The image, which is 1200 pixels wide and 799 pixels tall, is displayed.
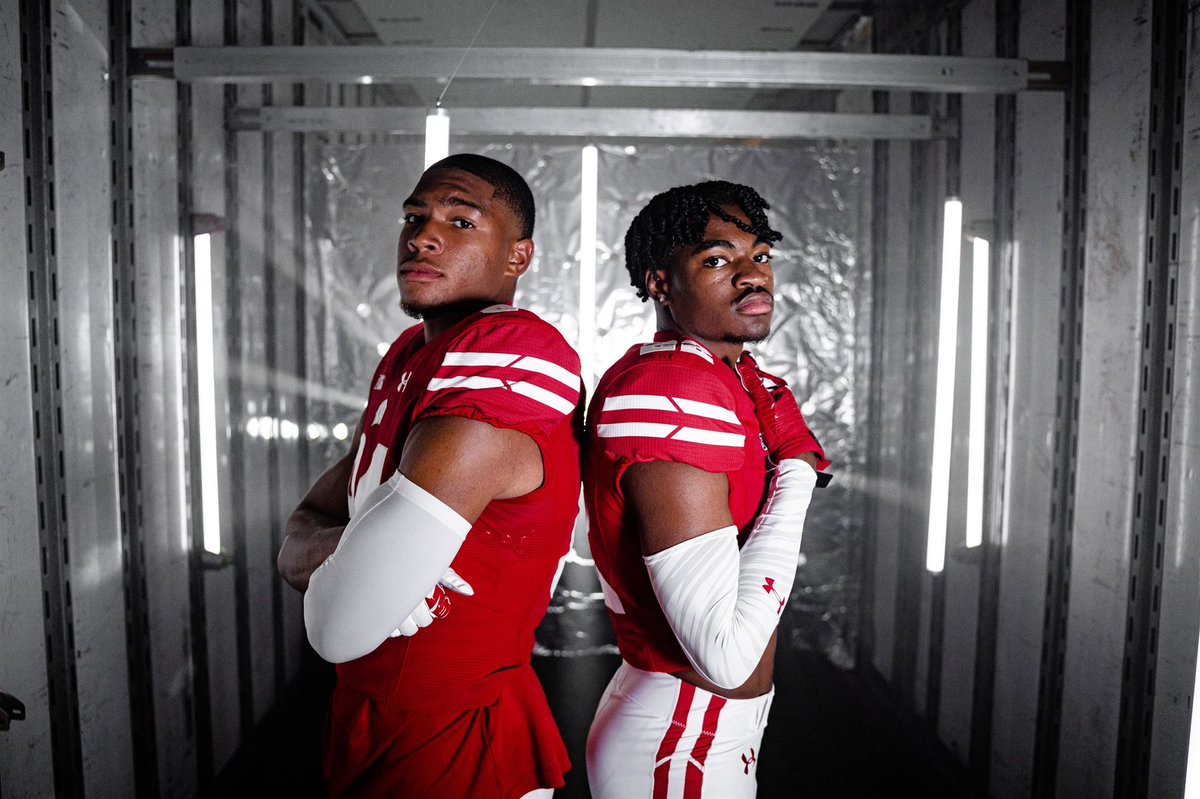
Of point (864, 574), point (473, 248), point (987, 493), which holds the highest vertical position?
point (473, 248)

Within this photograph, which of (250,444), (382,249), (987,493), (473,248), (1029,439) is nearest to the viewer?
(473,248)

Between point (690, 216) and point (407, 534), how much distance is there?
0.82 metres

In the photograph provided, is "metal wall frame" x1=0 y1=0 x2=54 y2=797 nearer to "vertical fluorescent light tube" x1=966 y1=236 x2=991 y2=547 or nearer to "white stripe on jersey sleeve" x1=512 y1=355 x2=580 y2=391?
"white stripe on jersey sleeve" x1=512 y1=355 x2=580 y2=391

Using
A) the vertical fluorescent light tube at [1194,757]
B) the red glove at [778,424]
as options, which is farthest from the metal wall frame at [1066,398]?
the red glove at [778,424]

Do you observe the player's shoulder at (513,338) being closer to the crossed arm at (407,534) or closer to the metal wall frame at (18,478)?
the crossed arm at (407,534)

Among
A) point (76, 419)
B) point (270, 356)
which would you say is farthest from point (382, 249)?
point (76, 419)

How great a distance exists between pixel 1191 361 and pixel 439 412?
5.10 feet

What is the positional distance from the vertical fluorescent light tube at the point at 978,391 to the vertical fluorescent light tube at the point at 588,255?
57.3 inches

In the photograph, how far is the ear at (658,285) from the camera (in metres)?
1.40

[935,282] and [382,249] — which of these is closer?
[935,282]

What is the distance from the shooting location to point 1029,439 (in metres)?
2.18

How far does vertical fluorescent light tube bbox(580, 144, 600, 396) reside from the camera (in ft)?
9.98

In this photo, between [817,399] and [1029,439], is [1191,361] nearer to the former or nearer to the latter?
[1029,439]

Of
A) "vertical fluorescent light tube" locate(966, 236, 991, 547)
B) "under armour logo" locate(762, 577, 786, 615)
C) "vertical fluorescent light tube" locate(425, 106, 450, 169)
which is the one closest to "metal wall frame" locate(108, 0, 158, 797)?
"vertical fluorescent light tube" locate(425, 106, 450, 169)
